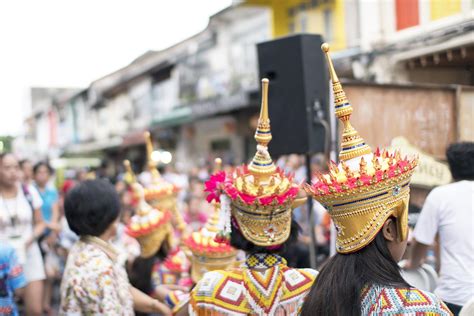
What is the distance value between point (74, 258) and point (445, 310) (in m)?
2.06

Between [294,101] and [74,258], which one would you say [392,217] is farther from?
[294,101]

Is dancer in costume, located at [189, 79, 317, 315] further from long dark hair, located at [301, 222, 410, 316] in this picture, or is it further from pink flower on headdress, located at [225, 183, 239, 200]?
long dark hair, located at [301, 222, 410, 316]

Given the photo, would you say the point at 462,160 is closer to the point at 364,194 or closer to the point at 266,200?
the point at 266,200

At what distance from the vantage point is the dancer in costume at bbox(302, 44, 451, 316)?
181 cm

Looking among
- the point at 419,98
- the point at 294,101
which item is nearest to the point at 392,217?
the point at 294,101

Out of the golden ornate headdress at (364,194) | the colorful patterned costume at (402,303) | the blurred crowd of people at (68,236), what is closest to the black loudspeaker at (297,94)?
the blurred crowd of people at (68,236)

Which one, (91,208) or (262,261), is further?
(91,208)

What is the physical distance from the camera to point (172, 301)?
3461mm

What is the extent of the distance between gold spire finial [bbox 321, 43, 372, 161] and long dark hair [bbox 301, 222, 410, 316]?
0.30m

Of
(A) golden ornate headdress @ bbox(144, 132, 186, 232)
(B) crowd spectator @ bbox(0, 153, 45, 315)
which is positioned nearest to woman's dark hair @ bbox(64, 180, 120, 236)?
(A) golden ornate headdress @ bbox(144, 132, 186, 232)

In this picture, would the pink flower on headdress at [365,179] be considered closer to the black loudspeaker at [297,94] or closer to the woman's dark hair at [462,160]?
the woman's dark hair at [462,160]

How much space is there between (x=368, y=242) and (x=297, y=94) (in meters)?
3.33

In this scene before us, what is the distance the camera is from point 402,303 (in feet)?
5.88

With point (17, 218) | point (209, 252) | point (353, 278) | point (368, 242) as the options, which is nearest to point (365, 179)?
point (368, 242)
